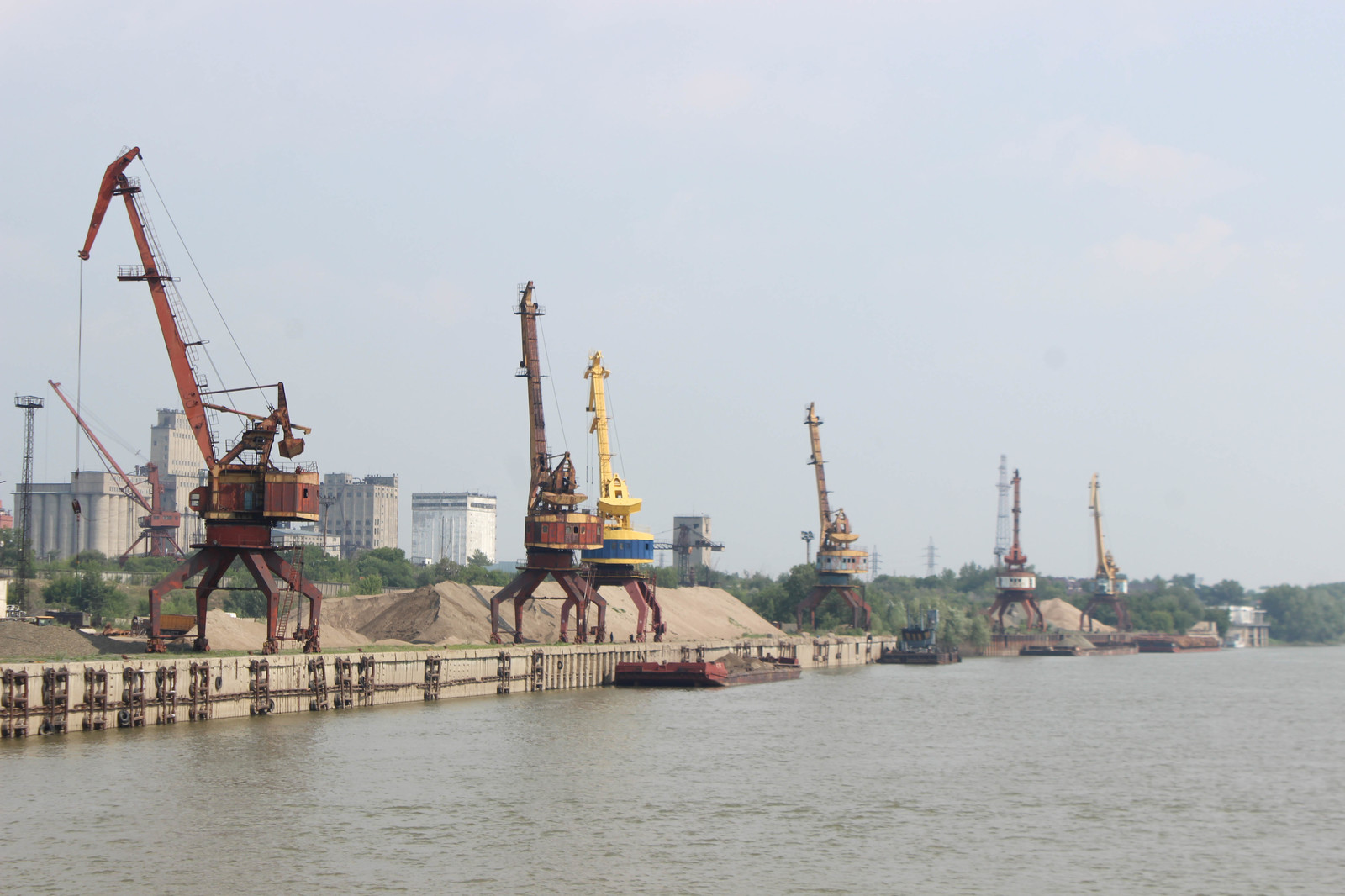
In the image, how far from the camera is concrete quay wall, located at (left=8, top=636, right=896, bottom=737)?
51.2 metres

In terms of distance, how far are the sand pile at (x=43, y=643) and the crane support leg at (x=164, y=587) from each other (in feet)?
6.86

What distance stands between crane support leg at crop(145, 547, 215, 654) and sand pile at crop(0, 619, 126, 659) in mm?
2091

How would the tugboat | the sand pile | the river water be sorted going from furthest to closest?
1. the tugboat
2. the sand pile
3. the river water

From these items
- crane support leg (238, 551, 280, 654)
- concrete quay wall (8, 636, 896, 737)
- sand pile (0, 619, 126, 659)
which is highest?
crane support leg (238, 551, 280, 654)

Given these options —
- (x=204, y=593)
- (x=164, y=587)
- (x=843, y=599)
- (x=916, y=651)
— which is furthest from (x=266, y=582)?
(x=843, y=599)

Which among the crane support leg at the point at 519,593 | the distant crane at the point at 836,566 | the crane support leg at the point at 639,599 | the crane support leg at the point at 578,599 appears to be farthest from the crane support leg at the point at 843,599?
the crane support leg at the point at 519,593

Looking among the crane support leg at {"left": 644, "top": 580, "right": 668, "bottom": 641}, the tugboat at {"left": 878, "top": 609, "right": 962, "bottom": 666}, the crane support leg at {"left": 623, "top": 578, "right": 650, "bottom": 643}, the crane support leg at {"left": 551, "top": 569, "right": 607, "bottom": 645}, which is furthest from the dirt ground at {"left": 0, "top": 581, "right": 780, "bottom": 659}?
the tugboat at {"left": 878, "top": 609, "right": 962, "bottom": 666}

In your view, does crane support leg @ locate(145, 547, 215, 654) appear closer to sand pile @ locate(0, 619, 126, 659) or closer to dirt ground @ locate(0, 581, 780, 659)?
dirt ground @ locate(0, 581, 780, 659)

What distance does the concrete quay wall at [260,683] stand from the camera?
2016 inches

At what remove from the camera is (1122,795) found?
155 feet

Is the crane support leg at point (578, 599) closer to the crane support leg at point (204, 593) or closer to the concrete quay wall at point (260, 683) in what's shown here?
the concrete quay wall at point (260, 683)

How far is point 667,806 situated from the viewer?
43.0 metres

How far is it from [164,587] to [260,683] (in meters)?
7.32

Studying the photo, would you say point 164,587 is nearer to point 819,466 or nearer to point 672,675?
point 672,675
